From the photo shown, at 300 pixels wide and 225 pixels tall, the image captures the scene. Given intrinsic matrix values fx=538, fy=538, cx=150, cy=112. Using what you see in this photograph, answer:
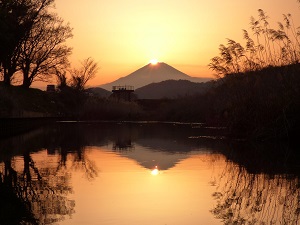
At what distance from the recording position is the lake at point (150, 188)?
7.99 m

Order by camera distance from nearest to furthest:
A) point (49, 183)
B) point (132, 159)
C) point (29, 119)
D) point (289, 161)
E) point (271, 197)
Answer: point (271, 197) → point (49, 183) → point (289, 161) → point (132, 159) → point (29, 119)

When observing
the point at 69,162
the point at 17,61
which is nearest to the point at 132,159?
the point at 69,162

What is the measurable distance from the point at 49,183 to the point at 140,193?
2224mm

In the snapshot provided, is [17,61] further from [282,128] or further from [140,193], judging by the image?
[140,193]

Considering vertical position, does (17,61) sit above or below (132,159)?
above

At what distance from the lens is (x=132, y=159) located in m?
16.8

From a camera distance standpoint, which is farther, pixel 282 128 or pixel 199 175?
pixel 282 128

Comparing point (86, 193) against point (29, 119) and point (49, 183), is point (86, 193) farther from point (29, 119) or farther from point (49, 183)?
point (29, 119)

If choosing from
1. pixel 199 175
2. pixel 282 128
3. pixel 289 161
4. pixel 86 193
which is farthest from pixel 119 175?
pixel 282 128

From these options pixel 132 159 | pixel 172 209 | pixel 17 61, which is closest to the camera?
pixel 172 209

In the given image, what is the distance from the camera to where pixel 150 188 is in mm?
10797

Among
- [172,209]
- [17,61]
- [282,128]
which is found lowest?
[172,209]

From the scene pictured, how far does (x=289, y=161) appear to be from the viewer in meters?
15.3

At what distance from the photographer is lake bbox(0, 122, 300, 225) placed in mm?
7988
